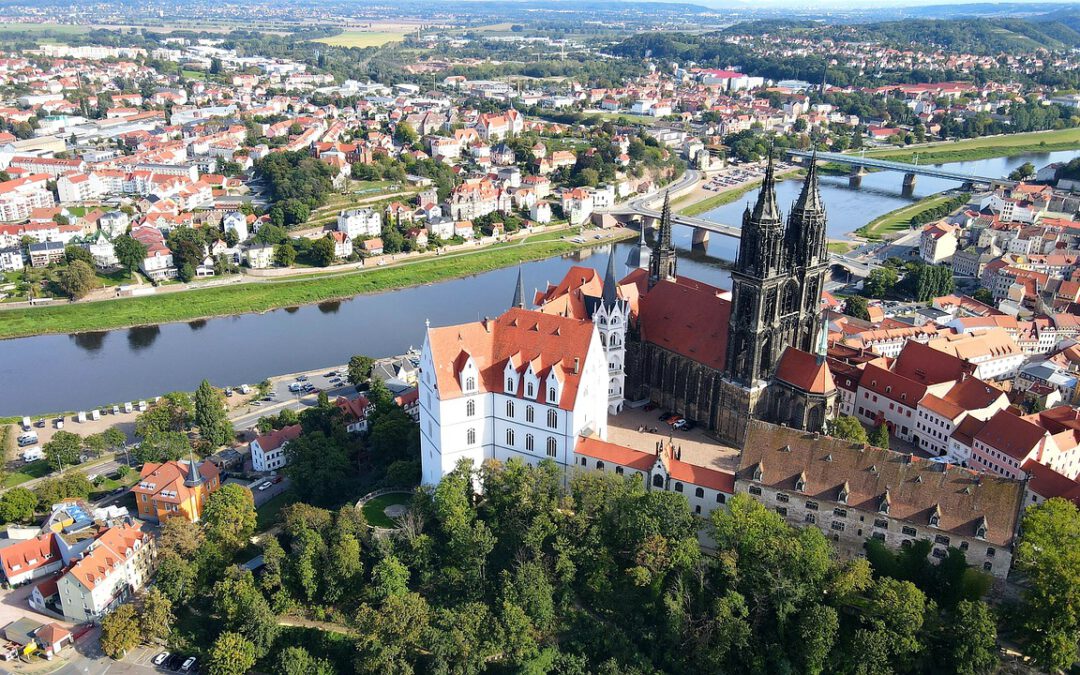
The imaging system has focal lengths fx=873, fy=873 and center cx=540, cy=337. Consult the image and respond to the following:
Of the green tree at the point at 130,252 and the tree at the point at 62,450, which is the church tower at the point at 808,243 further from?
the green tree at the point at 130,252

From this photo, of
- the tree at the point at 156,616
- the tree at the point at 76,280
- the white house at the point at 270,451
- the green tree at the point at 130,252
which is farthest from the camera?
the green tree at the point at 130,252

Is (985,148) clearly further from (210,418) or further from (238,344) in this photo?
(210,418)

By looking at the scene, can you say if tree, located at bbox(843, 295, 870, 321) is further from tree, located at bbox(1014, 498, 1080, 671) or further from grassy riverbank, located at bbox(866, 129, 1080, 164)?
grassy riverbank, located at bbox(866, 129, 1080, 164)

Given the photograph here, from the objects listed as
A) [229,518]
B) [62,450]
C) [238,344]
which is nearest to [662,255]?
[229,518]

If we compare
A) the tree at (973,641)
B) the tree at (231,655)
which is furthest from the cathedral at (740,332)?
the tree at (231,655)

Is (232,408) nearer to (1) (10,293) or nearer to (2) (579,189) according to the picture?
(1) (10,293)

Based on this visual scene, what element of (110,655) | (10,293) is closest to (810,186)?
(110,655)
